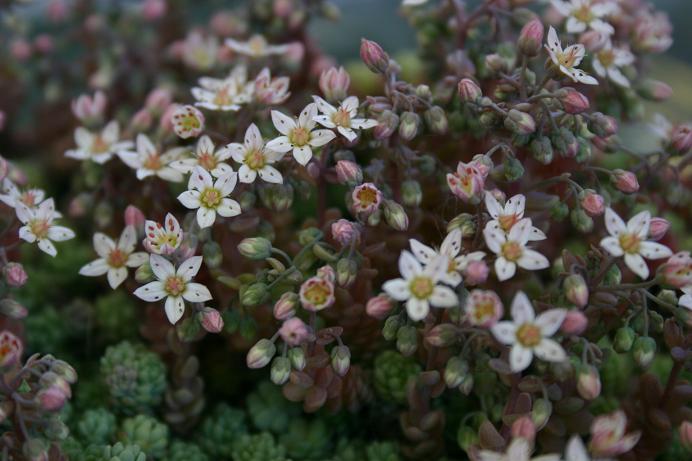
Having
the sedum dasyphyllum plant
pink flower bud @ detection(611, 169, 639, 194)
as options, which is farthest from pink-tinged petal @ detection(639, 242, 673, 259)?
pink flower bud @ detection(611, 169, 639, 194)

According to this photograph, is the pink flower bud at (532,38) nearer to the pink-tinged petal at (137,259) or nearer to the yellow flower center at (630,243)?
the yellow flower center at (630,243)

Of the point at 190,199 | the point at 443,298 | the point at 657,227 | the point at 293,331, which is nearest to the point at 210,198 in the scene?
the point at 190,199

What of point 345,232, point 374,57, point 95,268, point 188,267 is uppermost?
point 374,57

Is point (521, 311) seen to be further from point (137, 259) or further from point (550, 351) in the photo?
point (137, 259)

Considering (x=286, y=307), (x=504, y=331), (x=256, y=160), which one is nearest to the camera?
(x=504, y=331)

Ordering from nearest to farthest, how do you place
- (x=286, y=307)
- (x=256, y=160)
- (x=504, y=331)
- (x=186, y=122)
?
(x=504, y=331) < (x=286, y=307) < (x=256, y=160) < (x=186, y=122)

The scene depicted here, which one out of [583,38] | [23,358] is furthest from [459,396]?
[23,358]

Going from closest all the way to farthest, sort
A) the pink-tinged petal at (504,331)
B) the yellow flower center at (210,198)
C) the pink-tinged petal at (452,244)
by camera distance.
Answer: the pink-tinged petal at (504,331), the pink-tinged petal at (452,244), the yellow flower center at (210,198)

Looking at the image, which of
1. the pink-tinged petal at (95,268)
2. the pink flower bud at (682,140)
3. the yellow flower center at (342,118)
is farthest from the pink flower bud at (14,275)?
the pink flower bud at (682,140)
